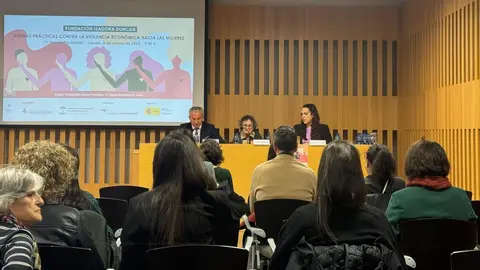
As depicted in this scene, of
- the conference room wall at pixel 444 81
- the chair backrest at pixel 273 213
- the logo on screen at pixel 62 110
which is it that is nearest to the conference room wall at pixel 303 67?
the conference room wall at pixel 444 81

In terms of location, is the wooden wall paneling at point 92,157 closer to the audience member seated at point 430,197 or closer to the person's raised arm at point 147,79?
the person's raised arm at point 147,79

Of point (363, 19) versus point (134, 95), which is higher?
point (363, 19)

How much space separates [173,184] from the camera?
2.22m

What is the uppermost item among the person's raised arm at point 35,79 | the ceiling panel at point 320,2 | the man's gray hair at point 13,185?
the ceiling panel at point 320,2

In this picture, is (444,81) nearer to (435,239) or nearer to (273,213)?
(273,213)

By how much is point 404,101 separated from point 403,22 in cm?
130

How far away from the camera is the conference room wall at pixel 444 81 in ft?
19.9

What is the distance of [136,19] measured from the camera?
25.8 ft

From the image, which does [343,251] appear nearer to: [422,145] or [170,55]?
[422,145]

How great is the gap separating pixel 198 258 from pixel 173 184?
394mm

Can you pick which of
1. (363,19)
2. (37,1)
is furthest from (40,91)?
(363,19)

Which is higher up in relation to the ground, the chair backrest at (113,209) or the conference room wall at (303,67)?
the conference room wall at (303,67)

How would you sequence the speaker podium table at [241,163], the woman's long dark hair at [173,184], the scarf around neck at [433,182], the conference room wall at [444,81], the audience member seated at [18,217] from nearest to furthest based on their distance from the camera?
the audience member seated at [18,217], the woman's long dark hair at [173,184], the scarf around neck at [433,182], the speaker podium table at [241,163], the conference room wall at [444,81]

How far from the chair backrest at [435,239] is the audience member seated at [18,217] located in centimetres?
175
